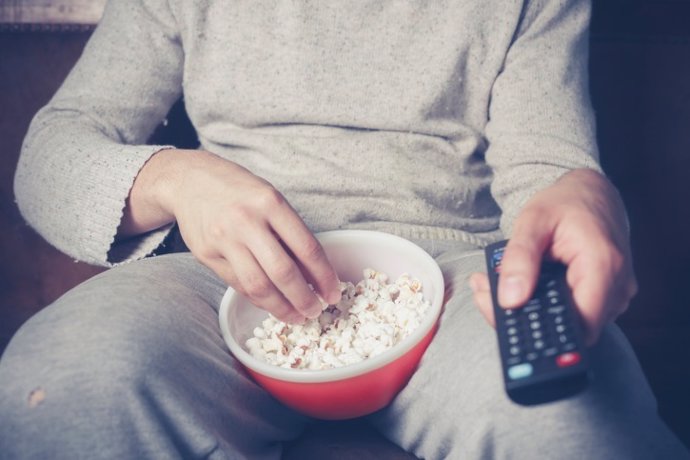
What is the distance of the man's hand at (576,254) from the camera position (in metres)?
0.47

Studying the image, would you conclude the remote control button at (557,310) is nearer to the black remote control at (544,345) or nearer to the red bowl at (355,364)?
the black remote control at (544,345)

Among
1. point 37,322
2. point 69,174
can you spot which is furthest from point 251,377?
point 69,174

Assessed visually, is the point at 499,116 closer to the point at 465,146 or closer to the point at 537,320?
the point at 465,146

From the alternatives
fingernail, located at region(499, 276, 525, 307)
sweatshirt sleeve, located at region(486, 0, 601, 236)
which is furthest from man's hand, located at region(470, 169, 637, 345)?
sweatshirt sleeve, located at region(486, 0, 601, 236)

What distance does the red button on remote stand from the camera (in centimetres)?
43

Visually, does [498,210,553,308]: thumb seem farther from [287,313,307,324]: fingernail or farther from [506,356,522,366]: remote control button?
[287,313,307,324]: fingernail

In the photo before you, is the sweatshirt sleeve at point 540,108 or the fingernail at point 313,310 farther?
the sweatshirt sleeve at point 540,108

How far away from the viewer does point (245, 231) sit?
56cm

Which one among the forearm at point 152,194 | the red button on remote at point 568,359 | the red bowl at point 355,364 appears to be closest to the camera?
the red button on remote at point 568,359

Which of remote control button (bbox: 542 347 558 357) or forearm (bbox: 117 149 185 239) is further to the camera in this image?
forearm (bbox: 117 149 185 239)

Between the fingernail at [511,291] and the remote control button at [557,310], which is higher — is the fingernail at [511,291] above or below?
above

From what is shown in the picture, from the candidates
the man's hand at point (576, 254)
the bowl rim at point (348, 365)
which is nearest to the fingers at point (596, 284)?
the man's hand at point (576, 254)

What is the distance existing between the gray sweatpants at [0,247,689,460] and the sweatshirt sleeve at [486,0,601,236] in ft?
0.67

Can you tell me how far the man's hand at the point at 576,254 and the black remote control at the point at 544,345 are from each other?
1 centimetres
